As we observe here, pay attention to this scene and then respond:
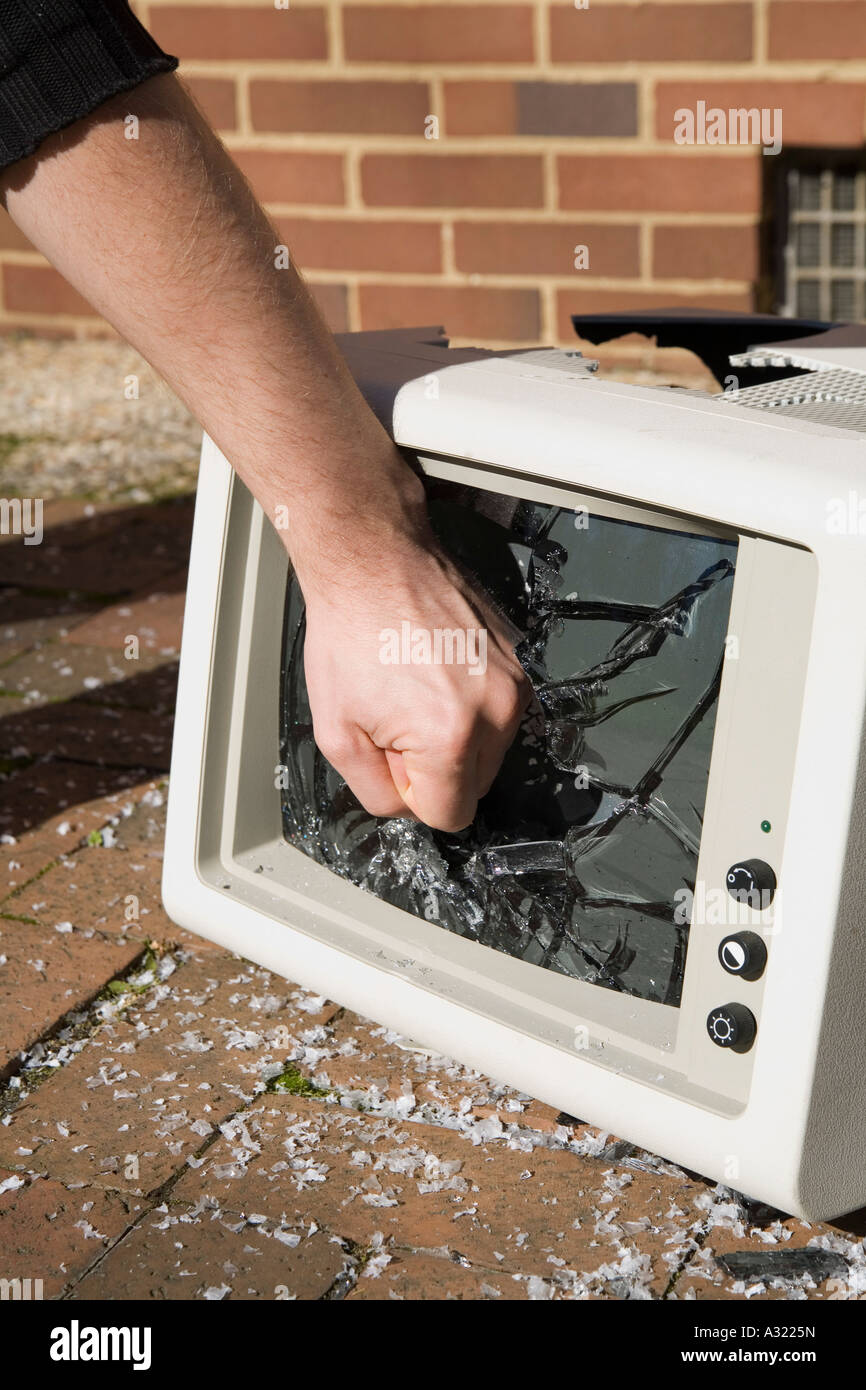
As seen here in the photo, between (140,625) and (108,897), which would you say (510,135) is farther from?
(108,897)

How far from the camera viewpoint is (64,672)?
2.80 metres

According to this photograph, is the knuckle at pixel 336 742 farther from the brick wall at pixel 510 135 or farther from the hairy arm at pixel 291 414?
the brick wall at pixel 510 135

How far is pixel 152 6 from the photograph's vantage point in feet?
13.8

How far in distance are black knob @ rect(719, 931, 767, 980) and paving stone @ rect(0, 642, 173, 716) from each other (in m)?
1.70

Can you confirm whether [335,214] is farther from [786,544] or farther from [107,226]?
[786,544]

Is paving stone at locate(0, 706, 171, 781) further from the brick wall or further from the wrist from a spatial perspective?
the brick wall

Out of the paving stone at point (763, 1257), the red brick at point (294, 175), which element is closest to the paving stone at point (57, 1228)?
the paving stone at point (763, 1257)

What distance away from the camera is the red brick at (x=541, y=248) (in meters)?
3.94

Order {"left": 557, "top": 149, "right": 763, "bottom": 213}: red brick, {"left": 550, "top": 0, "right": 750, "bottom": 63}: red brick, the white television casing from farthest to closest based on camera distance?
{"left": 557, "top": 149, "right": 763, "bottom": 213}: red brick
{"left": 550, "top": 0, "right": 750, "bottom": 63}: red brick
the white television casing

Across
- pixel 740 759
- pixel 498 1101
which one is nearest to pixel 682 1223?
pixel 498 1101

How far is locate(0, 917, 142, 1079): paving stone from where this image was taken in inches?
68.9

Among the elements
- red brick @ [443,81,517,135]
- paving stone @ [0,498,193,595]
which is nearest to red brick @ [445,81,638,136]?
red brick @ [443,81,517,135]

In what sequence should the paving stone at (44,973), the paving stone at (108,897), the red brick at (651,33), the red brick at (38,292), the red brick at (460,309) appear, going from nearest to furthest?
the paving stone at (44,973) → the paving stone at (108,897) → the red brick at (651,33) → the red brick at (460,309) → the red brick at (38,292)

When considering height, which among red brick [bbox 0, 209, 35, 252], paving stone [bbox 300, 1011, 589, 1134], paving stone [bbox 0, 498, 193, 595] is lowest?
paving stone [bbox 300, 1011, 589, 1134]
